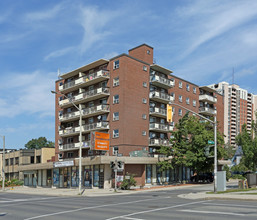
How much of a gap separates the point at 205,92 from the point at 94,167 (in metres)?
33.6

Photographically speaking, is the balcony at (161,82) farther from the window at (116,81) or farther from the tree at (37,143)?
the tree at (37,143)

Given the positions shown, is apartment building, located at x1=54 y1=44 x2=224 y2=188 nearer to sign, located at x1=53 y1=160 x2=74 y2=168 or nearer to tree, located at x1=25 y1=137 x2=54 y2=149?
sign, located at x1=53 y1=160 x2=74 y2=168

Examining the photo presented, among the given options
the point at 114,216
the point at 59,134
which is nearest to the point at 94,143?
the point at 59,134

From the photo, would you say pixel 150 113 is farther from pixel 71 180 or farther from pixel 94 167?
pixel 71 180

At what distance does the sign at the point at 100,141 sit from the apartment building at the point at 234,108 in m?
134

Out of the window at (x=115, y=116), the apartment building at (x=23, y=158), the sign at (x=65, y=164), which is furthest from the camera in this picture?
the apartment building at (x=23, y=158)

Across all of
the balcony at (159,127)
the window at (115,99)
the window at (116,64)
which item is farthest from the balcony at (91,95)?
the balcony at (159,127)

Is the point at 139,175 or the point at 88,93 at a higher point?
the point at 88,93

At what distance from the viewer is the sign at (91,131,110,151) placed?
154ft

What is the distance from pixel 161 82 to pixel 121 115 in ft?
34.3

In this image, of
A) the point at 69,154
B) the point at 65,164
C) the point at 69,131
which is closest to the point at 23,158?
the point at 69,154

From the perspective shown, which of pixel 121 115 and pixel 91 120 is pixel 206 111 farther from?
pixel 91 120

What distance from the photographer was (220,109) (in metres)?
74.2

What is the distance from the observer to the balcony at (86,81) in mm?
52469
